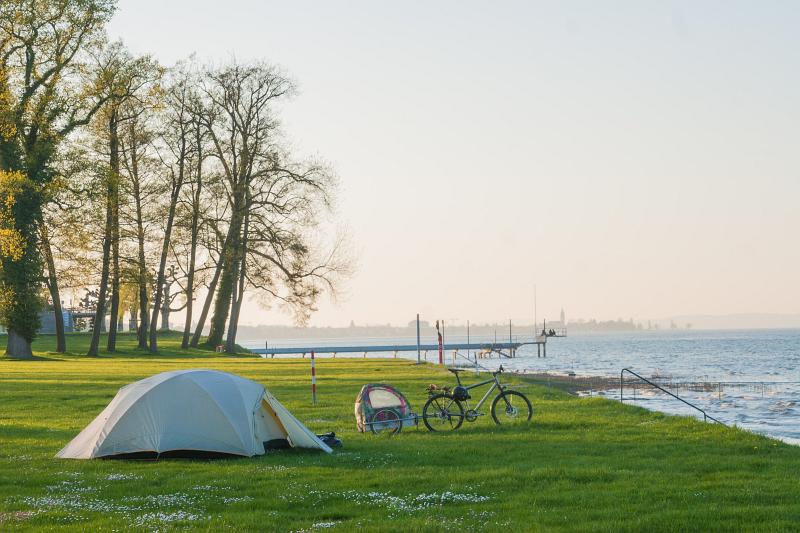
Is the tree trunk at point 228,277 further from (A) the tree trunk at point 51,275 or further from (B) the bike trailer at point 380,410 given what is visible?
(B) the bike trailer at point 380,410

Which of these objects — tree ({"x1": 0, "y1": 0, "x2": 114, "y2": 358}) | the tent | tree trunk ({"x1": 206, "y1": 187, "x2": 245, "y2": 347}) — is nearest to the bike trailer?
the tent

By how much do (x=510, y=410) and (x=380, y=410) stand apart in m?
2.91

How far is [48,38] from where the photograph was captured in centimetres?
4744

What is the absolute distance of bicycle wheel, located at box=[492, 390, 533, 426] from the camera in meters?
20.6

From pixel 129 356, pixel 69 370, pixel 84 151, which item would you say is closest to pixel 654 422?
pixel 69 370

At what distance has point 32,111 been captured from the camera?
4653cm

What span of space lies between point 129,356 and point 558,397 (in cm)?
3355

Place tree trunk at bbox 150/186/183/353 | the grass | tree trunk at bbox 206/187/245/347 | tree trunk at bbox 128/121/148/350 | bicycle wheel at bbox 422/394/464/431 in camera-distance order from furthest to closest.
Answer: tree trunk at bbox 206/187/245/347, tree trunk at bbox 150/186/183/353, tree trunk at bbox 128/121/148/350, bicycle wheel at bbox 422/394/464/431, the grass

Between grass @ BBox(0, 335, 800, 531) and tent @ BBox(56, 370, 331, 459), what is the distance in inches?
16.9

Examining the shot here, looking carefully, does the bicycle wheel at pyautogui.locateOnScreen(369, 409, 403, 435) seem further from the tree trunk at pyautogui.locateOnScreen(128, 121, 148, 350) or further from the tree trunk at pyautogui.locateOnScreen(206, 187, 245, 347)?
the tree trunk at pyautogui.locateOnScreen(206, 187, 245, 347)

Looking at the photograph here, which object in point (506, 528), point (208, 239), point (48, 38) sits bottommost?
point (506, 528)

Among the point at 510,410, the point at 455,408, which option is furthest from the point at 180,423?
the point at 510,410

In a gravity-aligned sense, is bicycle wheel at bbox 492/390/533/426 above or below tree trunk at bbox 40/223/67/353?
below

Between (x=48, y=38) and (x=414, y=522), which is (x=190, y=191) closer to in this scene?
(x=48, y=38)
